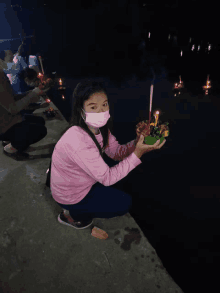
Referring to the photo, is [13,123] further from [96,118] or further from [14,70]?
[14,70]

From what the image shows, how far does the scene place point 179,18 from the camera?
27.3ft

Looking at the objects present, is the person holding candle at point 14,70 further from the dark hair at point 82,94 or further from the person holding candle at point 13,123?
the dark hair at point 82,94

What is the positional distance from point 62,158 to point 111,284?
1.16 metres

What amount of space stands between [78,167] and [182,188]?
6.02 feet

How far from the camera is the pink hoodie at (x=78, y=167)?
1.34m

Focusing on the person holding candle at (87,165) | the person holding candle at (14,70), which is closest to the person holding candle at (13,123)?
the person holding candle at (87,165)

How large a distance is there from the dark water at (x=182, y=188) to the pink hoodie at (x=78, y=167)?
25.7 inches

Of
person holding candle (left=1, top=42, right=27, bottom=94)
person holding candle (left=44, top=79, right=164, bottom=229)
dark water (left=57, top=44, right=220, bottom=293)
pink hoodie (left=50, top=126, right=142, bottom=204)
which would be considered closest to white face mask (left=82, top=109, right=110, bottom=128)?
person holding candle (left=44, top=79, right=164, bottom=229)

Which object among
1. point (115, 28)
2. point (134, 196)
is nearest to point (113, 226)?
point (134, 196)

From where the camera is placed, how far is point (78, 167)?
1.48 meters

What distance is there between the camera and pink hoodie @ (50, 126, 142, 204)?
1339mm

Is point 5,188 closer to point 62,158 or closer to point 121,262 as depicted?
point 62,158

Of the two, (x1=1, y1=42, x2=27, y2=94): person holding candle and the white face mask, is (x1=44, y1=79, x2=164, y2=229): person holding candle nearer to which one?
the white face mask

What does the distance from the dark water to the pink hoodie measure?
65cm
